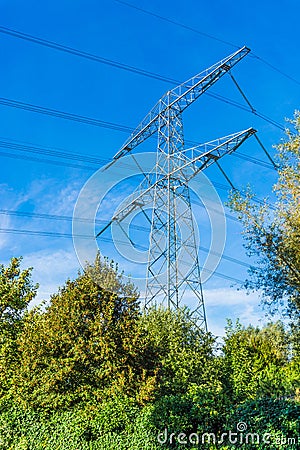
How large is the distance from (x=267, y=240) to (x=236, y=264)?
19.3ft

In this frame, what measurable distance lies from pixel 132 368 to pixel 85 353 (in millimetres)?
1486

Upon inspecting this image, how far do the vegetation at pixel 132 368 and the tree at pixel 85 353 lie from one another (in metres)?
0.03

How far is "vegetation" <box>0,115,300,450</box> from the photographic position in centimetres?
824

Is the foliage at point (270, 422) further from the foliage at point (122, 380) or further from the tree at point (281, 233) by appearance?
the tree at point (281, 233)

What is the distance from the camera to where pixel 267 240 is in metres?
13.9

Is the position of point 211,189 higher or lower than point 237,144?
lower

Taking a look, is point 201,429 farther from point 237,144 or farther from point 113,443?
point 237,144

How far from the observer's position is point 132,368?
12.7m

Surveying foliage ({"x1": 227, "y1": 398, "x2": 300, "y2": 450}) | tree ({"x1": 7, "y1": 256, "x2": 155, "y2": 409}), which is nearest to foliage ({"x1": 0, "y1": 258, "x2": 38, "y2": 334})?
tree ({"x1": 7, "y1": 256, "x2": 155, "y2": 409})

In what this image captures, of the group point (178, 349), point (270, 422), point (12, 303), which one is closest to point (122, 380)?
point (178, 349)

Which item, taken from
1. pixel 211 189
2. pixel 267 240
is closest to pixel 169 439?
pixel 267 240

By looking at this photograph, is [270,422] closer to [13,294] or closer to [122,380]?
[122,380]

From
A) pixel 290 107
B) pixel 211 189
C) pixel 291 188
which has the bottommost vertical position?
pixel 291 188

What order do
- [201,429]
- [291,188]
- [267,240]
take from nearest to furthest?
[201,429] → [291,188] → [267,240]
